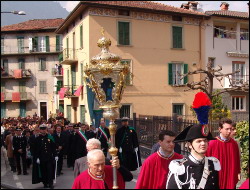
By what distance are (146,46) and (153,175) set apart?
18.5m

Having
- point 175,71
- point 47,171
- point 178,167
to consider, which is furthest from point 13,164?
point 175,71

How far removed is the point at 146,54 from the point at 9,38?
25.3 m

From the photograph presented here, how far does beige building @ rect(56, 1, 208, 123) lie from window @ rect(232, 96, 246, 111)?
336 centimetres

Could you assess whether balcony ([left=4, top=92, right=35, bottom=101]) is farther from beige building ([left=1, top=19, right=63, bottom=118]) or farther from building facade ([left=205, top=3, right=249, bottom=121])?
building facade ([left=205, top=3, right=249, bottom=121])

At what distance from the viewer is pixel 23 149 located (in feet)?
40.4

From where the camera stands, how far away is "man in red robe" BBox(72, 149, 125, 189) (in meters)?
4.51

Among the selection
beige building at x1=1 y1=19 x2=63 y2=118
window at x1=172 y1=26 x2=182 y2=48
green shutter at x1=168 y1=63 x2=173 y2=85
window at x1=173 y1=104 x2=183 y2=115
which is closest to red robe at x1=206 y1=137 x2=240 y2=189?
green shutter at x1=168 y1=63 x2=173 y2=85

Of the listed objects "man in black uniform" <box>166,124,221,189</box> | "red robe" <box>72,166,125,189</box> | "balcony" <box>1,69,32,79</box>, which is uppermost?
"balcony" <box>1,69,32,79</box>

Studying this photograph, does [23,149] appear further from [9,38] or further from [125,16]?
[9,38]

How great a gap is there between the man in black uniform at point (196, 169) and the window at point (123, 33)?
18.3 meters

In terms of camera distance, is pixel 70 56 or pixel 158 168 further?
pixel 70 56

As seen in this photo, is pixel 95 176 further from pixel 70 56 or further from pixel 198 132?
pixel 70 56

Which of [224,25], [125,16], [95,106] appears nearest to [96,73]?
[95,106]

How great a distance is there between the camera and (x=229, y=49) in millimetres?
25375
